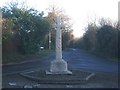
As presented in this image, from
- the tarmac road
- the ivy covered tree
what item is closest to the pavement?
the tarmac road

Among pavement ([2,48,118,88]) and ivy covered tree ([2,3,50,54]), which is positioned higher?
ivy covered tree ([2,3,50,54])

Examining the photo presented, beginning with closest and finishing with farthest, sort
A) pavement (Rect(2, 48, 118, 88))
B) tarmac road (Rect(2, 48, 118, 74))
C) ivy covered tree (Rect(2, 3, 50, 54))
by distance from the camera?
pavement (Rect(2, 48, 118, 88))
tarmac road (Rect(2, 48, 118, 74))
ivy covered tree (Rect(2, 3, 50, 54))

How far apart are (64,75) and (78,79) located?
1.98 meters

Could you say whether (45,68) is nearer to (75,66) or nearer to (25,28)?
(75,66)

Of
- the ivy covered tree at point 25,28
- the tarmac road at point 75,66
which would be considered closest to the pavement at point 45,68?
the tarmac road at point 75,66

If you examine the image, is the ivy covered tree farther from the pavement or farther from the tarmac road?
the pavement

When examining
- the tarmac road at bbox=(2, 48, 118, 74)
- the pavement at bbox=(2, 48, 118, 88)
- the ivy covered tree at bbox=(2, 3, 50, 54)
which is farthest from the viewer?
the ivy covered tree at bbox=(2, 3, 50, 54)

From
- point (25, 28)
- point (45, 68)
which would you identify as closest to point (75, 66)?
point (45, 68)

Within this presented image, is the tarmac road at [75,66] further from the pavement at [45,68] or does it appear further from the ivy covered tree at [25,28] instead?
the ivy covered tree at [25,28]

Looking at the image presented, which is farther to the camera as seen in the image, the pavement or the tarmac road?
the tarmac road

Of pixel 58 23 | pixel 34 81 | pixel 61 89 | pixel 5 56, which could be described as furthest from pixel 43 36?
pixel 61 89

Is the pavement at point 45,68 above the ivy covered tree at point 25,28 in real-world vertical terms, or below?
below

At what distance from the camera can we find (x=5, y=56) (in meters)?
34.0

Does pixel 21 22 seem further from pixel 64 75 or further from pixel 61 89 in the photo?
pixel 61 89
